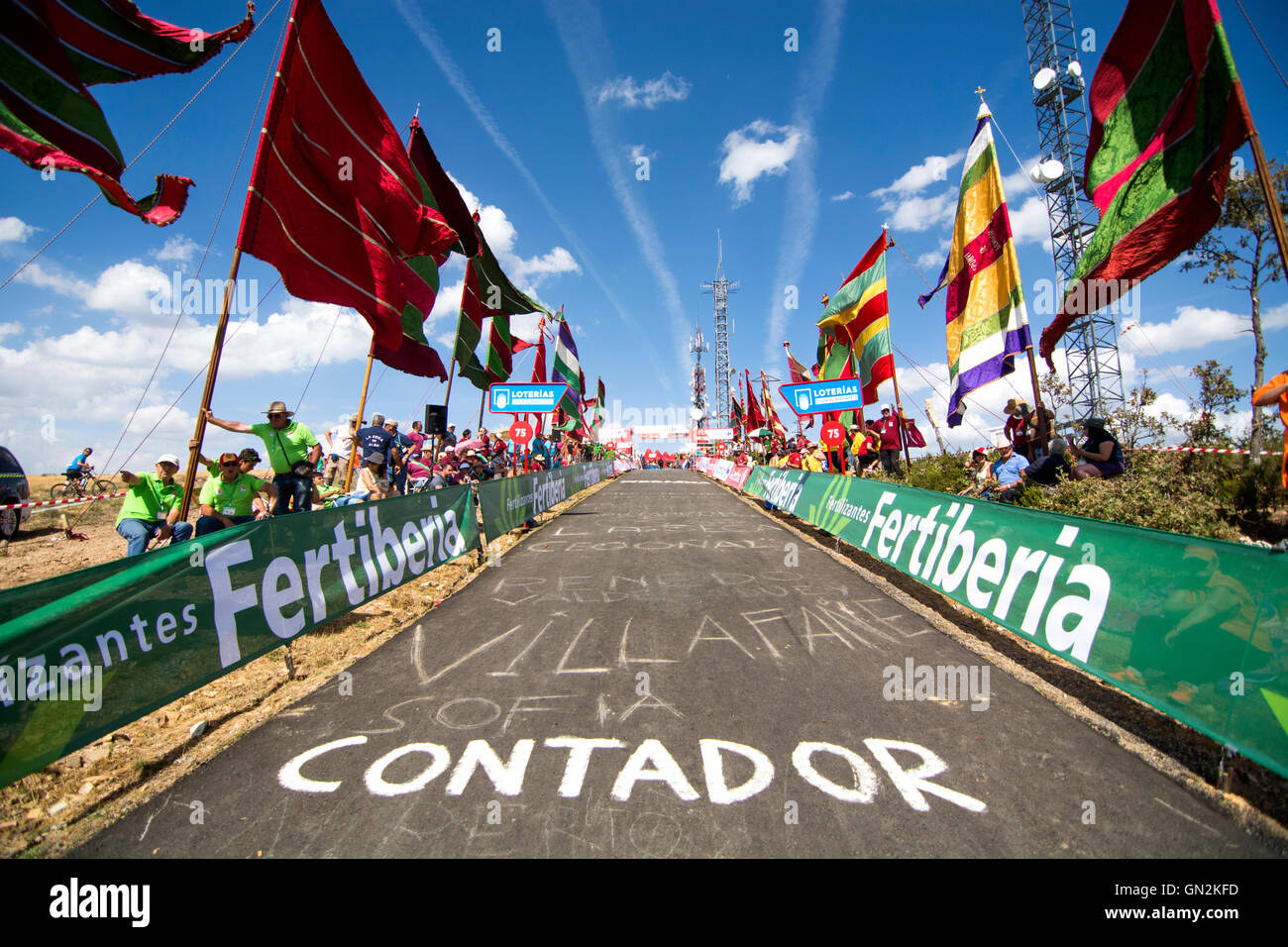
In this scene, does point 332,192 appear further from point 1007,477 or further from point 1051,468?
point 1051,468

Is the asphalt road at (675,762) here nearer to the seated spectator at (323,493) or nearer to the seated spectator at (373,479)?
the seated spectator at (323,493)

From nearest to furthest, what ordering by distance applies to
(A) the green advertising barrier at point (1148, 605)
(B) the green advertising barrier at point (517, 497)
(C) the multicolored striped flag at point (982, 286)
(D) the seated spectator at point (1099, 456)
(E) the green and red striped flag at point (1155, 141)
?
(A) the green advertising barrier at point (1148, 605) → (E) the green and red striped flag at point (1155, 141) → (D) the seated spectator at point (1099, 456) → (C) the multicolored striped flag at point (982, 286) → (B) the green advertising barrier at point (517, 497)

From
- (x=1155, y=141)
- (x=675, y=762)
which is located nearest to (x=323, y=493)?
(x=675, y=762)

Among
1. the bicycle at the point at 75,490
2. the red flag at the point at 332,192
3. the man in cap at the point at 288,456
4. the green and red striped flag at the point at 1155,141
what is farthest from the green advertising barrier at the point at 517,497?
the bicycle at the point at 75,490

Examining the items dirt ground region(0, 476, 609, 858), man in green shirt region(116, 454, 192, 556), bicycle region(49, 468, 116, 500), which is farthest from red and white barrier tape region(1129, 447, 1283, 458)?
bicycle region(49, 468, 116, 500)

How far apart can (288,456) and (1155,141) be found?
1027cm

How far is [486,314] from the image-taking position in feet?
42.4

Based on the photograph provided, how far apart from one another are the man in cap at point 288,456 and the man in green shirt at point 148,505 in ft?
3.74

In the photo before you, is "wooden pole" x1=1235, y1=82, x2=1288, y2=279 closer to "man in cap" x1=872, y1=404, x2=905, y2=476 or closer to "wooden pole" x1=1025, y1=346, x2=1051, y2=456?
"wooden pole" x1=1025, y1=346, x2=1051, y2=456

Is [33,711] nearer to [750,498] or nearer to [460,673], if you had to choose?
[460,673]

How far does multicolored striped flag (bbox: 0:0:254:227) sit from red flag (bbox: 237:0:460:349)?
2.21 feet

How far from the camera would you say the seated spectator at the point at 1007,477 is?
7729 millimetres

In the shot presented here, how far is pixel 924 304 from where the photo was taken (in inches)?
415
